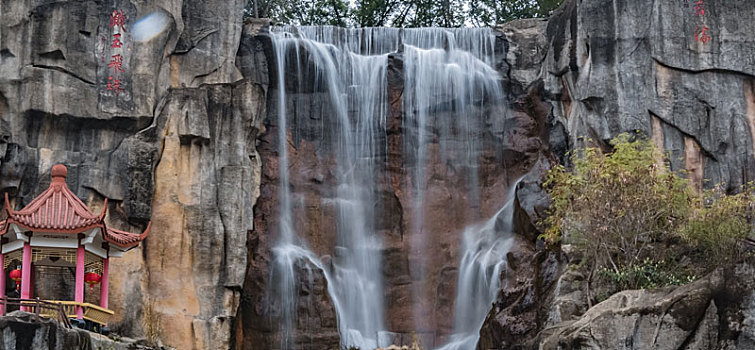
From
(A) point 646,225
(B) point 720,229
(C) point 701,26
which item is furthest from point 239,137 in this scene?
(B) point 720,229

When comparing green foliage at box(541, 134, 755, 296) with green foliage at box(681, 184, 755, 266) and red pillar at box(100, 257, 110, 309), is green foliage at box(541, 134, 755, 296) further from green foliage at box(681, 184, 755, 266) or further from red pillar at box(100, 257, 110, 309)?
red pillar at box(100, 257, 110, 309)

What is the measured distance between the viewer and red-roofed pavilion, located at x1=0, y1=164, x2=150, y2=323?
58.5 feet

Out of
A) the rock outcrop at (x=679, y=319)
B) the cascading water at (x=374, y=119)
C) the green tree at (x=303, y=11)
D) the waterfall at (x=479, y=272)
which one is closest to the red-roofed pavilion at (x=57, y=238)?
the cascading water at (x=374, y=119)

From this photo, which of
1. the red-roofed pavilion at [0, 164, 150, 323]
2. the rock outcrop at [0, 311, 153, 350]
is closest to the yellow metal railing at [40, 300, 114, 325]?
the red-roofed pavilion at [0, 164, 150, 323]

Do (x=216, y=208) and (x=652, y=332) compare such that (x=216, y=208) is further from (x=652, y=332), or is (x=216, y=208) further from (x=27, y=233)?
(x=652, y=332)

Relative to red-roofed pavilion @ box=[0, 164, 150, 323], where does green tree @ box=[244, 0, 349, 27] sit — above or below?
above

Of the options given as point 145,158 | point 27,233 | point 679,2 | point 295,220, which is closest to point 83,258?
point 27,233

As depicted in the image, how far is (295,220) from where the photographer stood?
23.3 meters

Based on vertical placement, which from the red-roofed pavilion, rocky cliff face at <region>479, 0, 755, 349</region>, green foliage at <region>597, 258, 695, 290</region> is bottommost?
green foliage at <region>597, 258, 695, 290</region>

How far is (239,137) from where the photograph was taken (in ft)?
74.9

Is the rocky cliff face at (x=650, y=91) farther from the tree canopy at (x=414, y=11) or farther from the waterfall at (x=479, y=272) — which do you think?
the tree canopy at (x=414, y=11)

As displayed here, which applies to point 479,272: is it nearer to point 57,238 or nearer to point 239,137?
point 239,137

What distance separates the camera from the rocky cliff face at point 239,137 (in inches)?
→ 845

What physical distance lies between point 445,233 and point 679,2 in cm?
644
